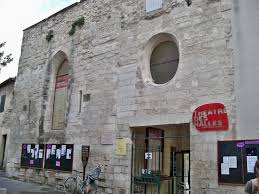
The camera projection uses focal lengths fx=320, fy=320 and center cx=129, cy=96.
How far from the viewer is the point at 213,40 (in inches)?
283

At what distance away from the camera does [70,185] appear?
31.1 ft

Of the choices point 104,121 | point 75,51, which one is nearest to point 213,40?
point 104,121

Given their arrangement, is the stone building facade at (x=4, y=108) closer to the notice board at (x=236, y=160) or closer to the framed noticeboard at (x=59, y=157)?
the framed noticeboard at (x=59, y=157)

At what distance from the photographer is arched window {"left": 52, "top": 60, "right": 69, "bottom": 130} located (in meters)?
11.1

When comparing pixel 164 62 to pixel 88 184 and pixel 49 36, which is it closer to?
A: pixel 88 184

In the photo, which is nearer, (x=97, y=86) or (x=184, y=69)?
(x=184, y=69)

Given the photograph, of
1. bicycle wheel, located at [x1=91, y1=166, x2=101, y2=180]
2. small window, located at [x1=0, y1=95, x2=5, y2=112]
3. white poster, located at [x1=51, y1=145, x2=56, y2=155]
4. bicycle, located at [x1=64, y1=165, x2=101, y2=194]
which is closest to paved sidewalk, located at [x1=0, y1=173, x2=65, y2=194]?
bicycle, located at [x1=64, y1=165, x2=101, y2=194]

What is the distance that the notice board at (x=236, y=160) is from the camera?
242 inches

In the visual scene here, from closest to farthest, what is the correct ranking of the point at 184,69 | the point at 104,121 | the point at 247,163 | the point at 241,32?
the point at 247,163
the point at 241,32
the point at 184,69
the point at 104,121

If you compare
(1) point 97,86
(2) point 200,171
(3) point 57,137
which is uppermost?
(1) point 97,86

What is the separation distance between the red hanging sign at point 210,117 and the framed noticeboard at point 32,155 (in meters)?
6.23

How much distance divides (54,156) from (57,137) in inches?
24.8

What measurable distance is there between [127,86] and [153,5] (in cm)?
228

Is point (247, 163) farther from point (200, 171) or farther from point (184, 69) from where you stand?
point (184, 69)
